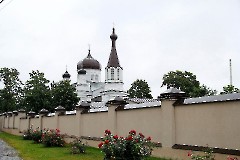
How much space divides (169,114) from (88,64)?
5041 centimetres

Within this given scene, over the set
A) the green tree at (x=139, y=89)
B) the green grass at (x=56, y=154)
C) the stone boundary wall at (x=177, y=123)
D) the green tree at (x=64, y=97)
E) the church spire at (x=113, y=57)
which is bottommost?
the green grass at (x=56, y=154)

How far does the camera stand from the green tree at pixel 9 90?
4728 cm

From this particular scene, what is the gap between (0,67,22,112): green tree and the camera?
47.3m

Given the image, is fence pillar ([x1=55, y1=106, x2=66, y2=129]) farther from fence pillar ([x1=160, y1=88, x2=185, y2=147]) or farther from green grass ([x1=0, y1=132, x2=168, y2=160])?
fence pillar ([x1=160, y1=88, x2=185, y2=147])

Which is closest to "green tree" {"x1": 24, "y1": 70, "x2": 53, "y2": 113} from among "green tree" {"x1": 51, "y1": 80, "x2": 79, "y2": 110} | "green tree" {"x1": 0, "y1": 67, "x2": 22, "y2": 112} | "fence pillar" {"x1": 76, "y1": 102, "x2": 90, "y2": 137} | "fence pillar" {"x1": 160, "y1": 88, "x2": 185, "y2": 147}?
"green tree" {"x1": 51, "y1": 80, "x2": 79, "y2": 110}

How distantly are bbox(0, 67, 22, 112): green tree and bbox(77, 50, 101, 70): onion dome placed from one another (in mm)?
14365

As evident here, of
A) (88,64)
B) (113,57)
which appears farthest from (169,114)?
(88,64)

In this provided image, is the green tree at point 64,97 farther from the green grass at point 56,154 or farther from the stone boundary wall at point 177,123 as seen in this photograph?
the green grass at point 56,154

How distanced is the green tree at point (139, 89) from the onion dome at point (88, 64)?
9872 mm

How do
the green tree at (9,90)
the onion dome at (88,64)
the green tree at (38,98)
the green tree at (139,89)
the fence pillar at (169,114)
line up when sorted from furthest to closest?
the green tree at (139,89) < the onion dome at (88,64) < the green tree at (9,90) < the green tree at (38,98) < the fence pillar at (169,114)

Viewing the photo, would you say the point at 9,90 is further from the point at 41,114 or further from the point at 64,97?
the point at 41,114

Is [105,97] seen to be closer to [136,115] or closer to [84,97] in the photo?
[84,97]

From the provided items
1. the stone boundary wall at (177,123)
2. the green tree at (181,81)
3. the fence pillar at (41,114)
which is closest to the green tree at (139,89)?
the green tree at (181,81)

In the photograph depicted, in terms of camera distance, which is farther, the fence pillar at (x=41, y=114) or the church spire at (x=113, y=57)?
the church spire at (x=113, y=57)
